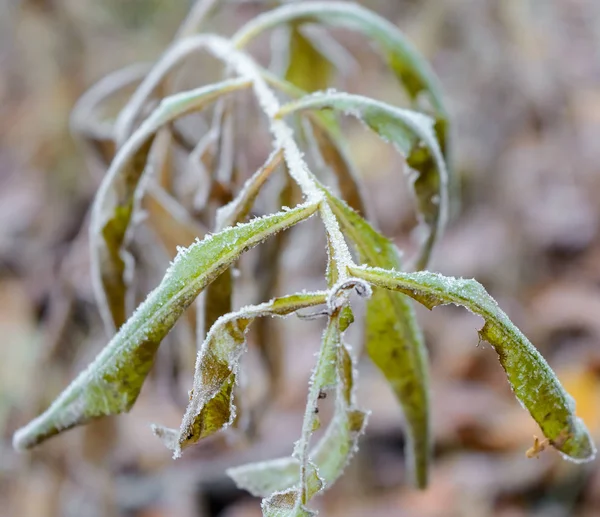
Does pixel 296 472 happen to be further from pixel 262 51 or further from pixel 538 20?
pixel 262 51

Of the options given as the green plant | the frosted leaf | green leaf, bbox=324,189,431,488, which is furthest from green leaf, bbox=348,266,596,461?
the frosted leaf

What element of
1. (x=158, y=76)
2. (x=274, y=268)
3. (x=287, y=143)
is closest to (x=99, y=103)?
(x=158, y=76)

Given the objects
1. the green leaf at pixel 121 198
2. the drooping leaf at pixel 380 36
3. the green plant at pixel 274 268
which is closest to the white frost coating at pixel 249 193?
the green plant at pixel 274 268

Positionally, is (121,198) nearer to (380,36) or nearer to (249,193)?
(249,193)

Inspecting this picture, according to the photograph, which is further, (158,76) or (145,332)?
(158,76)

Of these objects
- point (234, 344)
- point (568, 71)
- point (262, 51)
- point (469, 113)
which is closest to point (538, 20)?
point (469, 113)

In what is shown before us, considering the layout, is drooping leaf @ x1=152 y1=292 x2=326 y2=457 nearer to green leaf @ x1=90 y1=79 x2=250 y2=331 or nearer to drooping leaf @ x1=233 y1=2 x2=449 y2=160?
green leaf @ x1=90 y1=79 x2=250 y2=331
